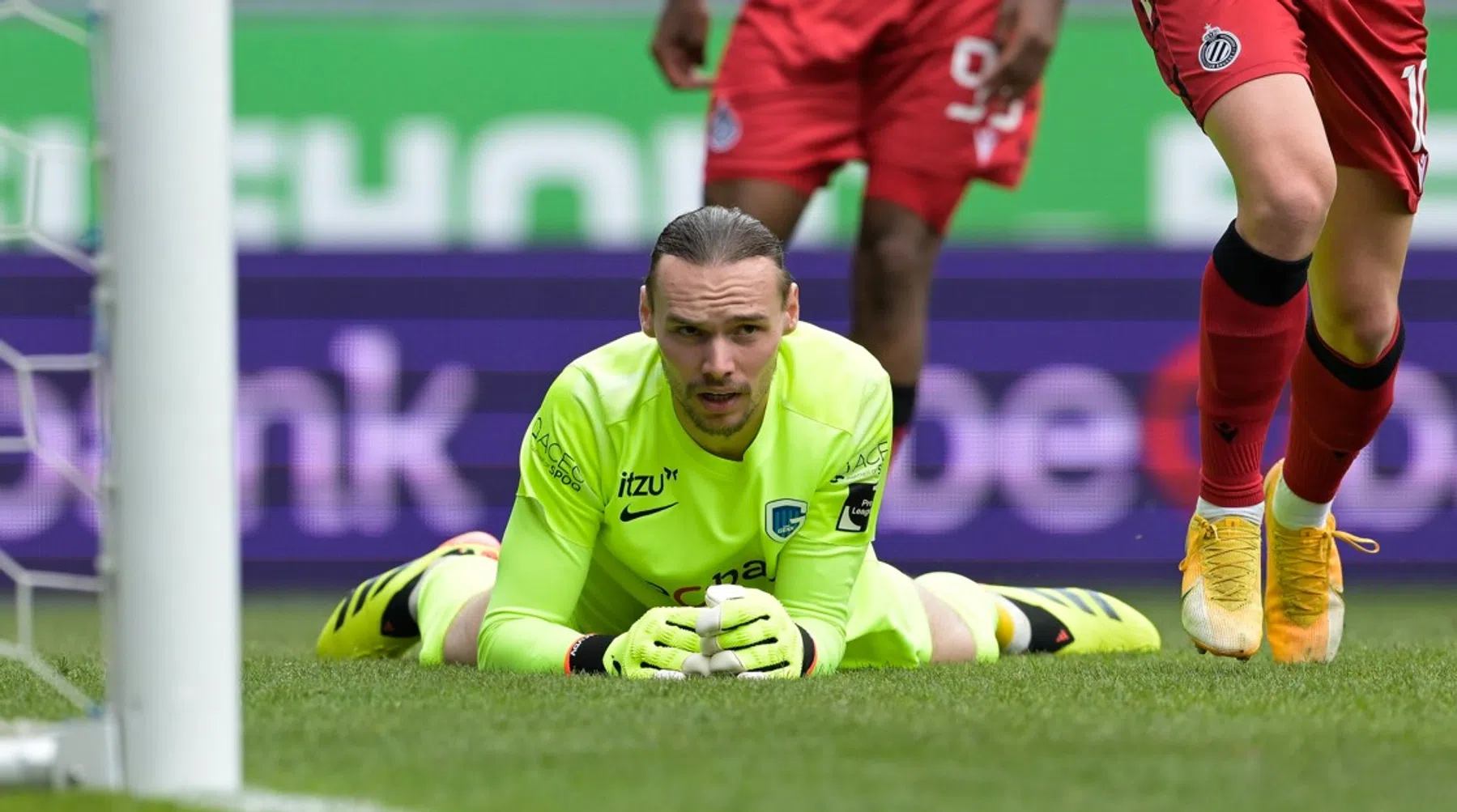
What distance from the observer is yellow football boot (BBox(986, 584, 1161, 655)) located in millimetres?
4582

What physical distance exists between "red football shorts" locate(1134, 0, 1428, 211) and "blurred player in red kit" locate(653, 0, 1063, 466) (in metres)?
1.50

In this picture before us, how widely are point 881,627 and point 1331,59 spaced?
126 cm

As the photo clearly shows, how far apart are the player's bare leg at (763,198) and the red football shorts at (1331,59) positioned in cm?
154

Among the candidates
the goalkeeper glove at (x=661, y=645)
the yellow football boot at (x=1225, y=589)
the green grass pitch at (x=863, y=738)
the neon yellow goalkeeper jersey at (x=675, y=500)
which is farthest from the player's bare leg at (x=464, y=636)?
the yellow football boot at (x=1225, y=589)

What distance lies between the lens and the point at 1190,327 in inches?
296

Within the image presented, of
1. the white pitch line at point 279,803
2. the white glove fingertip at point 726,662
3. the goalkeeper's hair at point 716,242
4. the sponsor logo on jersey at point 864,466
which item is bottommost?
the white glove fingertip at point 726,662

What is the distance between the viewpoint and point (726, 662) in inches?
135

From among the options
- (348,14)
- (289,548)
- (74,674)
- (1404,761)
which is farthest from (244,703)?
(348,14)

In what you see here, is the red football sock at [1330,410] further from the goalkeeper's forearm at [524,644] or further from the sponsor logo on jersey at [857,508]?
the goalkeeper's forearm at [524,644]

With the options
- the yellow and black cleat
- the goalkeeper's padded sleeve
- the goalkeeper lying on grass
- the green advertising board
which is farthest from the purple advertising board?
the goalkeeper's padded sleeve

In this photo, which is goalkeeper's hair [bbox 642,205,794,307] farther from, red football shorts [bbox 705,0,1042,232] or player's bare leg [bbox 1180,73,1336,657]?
red football shorts [bbox 705,0,1042,232]

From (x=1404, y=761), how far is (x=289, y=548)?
5344 millimetres

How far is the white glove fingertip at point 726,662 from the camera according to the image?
3.42 meters

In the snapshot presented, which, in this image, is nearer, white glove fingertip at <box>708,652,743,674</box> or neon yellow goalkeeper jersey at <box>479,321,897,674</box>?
white glove fingertip at <box>708,652,743,674</box>
